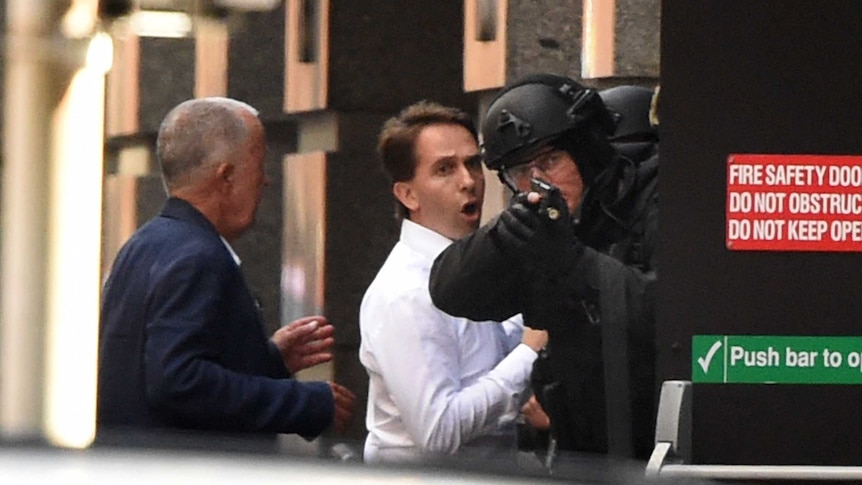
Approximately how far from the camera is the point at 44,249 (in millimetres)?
2992

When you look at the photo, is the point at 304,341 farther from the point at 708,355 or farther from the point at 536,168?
the point at 708,355

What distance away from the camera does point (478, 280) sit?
4.64m

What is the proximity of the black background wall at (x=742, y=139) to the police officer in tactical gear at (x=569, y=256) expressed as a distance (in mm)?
Answer: 96

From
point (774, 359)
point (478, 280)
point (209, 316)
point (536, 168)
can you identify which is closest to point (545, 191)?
point (536, 168)

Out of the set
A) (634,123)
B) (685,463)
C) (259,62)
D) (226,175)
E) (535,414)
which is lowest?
(685,463)

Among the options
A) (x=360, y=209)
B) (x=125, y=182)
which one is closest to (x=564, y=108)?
(x=360, y=209)

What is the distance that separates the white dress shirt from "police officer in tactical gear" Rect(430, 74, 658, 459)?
0.05m

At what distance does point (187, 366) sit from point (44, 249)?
135 centimetres

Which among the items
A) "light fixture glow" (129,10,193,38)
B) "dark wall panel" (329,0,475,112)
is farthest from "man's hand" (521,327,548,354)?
"light fixture glow" (129,10,193,38)

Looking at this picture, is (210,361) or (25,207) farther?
(210,361)

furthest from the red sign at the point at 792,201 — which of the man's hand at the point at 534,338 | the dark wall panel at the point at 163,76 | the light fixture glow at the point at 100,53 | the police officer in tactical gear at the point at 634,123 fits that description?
the light fixture glow at the point at 100,53

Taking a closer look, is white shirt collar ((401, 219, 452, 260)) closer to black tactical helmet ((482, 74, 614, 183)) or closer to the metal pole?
black tactical helmet ((482, 74, 614, 183))

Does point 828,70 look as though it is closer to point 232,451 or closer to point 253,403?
point 253,403

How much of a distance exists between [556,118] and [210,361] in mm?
879
